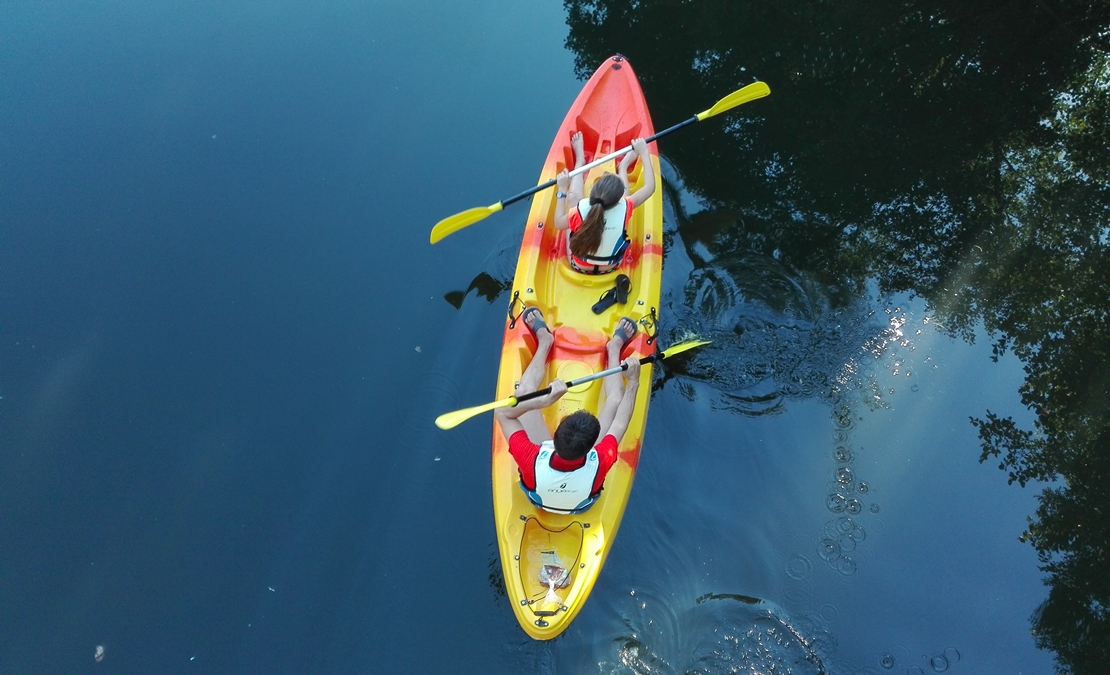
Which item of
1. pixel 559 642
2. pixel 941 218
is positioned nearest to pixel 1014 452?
pixel 941 218

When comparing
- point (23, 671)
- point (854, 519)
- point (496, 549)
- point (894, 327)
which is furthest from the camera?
point (894, 327)

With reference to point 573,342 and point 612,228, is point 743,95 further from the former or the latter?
point 573,342

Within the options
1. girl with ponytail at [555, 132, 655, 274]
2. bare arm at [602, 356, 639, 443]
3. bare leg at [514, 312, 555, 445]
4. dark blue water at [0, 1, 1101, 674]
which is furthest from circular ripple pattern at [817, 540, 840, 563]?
girl with ponytail at [555, 132, 655, 274]

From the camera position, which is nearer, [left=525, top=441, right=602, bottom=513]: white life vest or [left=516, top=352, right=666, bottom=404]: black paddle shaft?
[left=525, top=441, right=602, bottom=513]: white life vest

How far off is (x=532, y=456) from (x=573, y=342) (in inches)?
48.5

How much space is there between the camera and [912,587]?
16.0 feet

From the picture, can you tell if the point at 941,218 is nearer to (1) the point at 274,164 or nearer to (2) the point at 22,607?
(1) the point at 274,164

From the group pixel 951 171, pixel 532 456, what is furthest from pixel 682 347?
pixel 951 171

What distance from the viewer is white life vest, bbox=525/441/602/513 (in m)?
4.07

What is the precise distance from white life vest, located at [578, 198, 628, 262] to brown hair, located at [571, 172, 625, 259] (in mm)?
48

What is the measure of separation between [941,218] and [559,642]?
17.5 ft

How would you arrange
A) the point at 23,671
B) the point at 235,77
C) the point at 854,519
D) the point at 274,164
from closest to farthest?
the point at 23,671 < the point at 854,519 < the point at 274,164 < the point at 235,77

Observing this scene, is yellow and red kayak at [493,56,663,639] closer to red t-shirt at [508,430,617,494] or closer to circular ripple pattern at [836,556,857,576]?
red t-shirt at [508,430,617,494]

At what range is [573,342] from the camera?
5.21 meters
